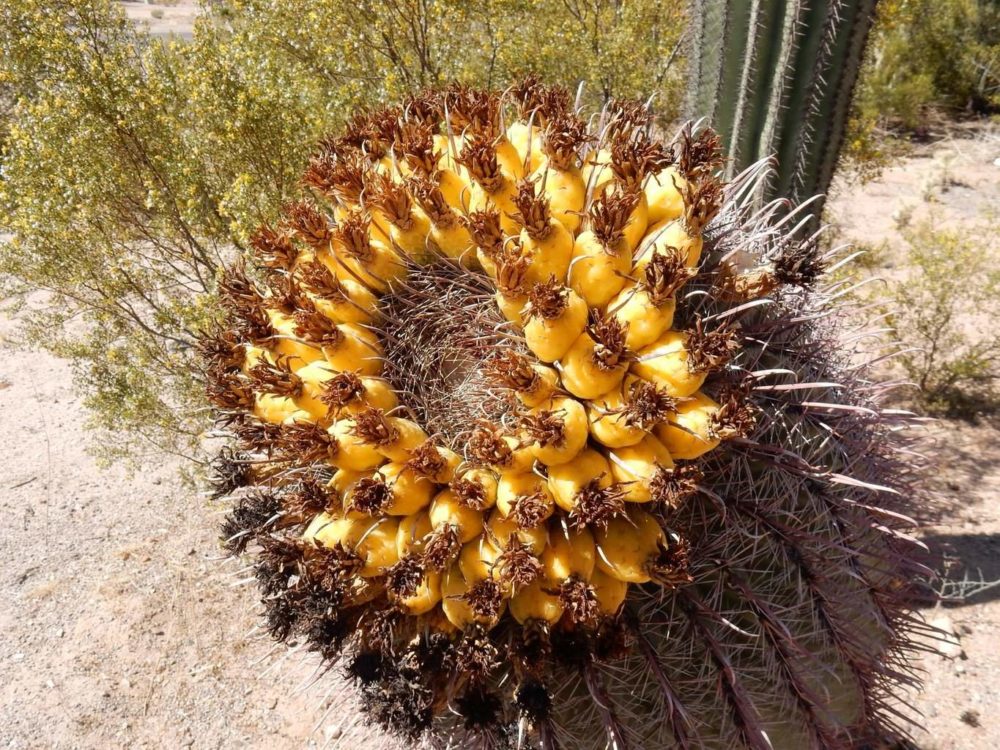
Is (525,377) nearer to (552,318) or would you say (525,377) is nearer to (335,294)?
(552,318)

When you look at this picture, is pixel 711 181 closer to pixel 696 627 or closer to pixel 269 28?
pixel 696 627

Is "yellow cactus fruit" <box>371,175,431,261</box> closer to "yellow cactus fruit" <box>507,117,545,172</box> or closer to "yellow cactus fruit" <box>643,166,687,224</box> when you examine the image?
"yellow cactus fruit" <box>507,117,545,172</box>

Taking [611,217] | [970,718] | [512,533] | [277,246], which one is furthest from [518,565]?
[970,718]

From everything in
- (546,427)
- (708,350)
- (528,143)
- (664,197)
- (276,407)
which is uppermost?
(528,143)

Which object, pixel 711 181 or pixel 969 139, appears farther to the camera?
pixel 969 139

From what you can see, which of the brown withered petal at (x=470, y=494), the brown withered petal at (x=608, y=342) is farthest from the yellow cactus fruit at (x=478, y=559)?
the brown withered petal at (x=608, y=342)

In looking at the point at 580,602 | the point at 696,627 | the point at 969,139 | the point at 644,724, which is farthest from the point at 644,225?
the point at 969,139

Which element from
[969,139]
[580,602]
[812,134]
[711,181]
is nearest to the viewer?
[580,602]
